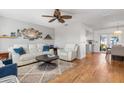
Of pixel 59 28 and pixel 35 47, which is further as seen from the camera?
pixel 59 28

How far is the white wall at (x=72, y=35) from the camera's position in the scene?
213 inches

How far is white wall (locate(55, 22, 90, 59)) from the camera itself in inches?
213

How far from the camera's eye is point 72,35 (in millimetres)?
5672

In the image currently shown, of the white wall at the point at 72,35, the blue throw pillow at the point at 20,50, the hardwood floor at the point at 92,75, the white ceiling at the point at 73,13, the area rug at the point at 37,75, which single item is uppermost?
the white ceiling at the point at 73,13

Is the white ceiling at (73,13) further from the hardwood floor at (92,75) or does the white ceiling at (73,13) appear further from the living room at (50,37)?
the hardwood floor at (92,75)

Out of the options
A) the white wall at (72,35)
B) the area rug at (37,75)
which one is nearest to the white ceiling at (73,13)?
the white wall at (72,35)

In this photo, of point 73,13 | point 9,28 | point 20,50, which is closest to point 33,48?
point 20,50

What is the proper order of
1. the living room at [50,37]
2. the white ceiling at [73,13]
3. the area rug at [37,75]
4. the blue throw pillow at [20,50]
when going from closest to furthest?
A: 1. the area rug at [37,75]
2. the white ceiling at [73,13]
3. the living room at [50,37]
4. the blue throw pillow at [20,50]

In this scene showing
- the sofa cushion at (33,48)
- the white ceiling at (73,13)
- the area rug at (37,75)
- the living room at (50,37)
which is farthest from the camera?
the sofa cushion at (33,48)

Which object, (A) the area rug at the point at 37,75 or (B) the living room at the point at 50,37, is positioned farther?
(B) the living room at the point at 50,37

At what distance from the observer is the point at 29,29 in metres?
5.11
